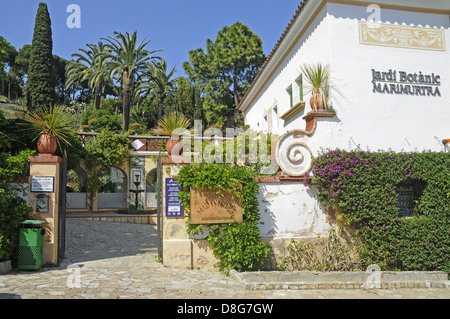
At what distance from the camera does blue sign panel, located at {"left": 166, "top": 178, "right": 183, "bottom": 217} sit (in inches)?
310

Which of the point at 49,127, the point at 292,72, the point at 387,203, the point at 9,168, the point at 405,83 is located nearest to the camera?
the point at 9,168

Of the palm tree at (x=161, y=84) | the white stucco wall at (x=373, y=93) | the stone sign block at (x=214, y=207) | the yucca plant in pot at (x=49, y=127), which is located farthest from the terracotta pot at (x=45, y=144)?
the palm tree at (x=161, y=84)

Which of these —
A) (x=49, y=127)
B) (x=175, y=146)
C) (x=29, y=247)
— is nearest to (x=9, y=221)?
(x=29, y=247)

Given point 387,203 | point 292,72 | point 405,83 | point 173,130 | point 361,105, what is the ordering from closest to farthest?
Answer: point 387,203
point 173,130
point 361,105
point 405,83
point 292,72

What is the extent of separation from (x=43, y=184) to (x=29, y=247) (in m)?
1.38

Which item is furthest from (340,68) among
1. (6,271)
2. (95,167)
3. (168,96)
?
(168,96)

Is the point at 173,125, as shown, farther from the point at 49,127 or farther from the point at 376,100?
the point at 376,100

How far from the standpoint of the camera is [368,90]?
29.7 ft

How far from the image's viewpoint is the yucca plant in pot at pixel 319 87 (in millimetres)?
8609

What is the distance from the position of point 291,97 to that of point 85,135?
37.6 ft

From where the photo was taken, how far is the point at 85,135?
18438 mm

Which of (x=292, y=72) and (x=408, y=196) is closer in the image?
(x=408, y=196)

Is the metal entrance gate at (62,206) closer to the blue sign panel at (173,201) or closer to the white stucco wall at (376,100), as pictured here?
the blue sign panel at (173,201)
